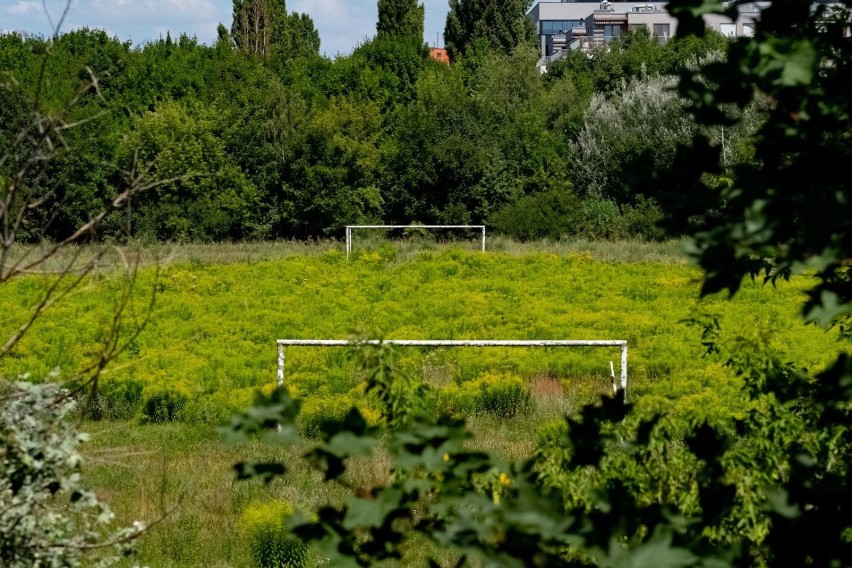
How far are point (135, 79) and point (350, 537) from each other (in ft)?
146

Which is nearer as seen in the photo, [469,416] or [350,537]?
[350,537]

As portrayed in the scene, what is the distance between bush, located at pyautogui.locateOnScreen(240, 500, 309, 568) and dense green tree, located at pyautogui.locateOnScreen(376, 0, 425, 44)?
49817mm

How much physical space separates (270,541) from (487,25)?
176ft

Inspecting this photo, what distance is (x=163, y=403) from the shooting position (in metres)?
13.5

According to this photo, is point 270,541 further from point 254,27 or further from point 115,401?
point 254,27

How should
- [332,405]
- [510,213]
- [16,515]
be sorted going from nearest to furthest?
[16,515], [332,405], [510,213]

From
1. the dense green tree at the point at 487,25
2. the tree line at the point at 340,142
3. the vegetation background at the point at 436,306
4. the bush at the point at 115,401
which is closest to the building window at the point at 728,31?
the vegetation background at the point at 436,306

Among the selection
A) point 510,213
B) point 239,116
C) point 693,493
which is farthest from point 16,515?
point 239,116

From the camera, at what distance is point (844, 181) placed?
2.55 m

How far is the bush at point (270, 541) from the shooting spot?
7.95 m

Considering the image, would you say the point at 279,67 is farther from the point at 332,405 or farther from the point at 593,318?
the point at 332,405

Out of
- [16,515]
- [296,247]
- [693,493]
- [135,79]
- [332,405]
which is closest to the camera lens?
[16,515]

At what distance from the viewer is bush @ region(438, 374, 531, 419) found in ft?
43.5

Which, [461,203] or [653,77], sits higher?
[653,77]
